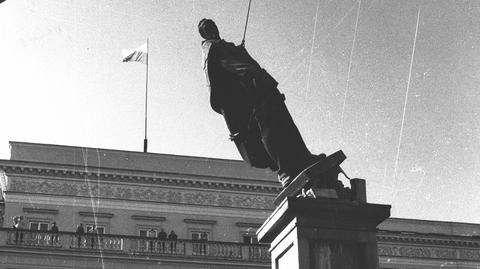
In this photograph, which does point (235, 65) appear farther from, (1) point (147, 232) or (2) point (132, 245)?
(1) point (147, 232)

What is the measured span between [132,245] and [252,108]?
28448 mm

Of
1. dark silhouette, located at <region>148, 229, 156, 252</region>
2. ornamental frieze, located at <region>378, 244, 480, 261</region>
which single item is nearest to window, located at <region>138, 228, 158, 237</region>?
dark silhouette, located at <region>148, 229, 156, 252</region>

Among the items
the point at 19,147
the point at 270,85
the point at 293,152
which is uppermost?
the point at 19,147

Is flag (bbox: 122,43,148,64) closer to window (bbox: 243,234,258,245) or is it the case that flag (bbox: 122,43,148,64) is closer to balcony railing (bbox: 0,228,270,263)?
balcony railing (bbox: 0,228,270,263)

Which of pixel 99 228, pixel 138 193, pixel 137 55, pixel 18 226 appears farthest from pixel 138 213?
pixel 137 55

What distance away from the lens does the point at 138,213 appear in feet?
119

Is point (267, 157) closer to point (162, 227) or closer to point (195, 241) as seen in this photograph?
point (195, 241)

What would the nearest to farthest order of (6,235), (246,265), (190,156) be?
(6,235) < (246,265) < (190,156)

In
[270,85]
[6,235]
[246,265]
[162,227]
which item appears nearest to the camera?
[270,85]

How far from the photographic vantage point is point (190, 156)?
39.2m

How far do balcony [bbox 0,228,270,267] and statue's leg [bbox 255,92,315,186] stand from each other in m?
27.9

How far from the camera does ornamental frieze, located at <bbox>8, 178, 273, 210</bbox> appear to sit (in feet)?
114

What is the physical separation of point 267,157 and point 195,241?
95.0ft

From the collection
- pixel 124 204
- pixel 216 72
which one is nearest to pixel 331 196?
pixel 216 72
